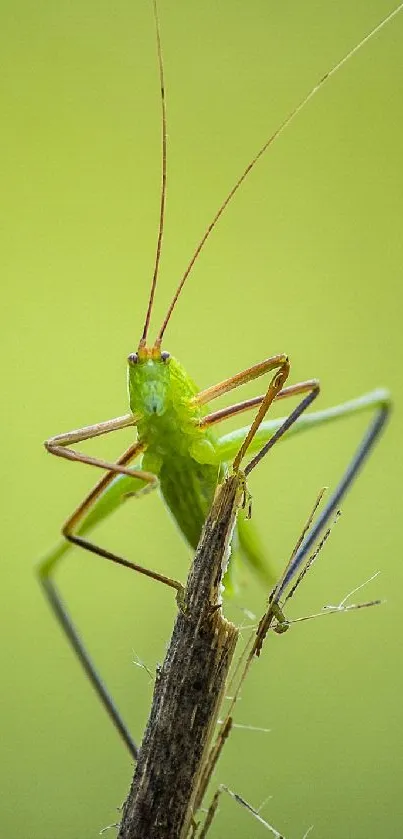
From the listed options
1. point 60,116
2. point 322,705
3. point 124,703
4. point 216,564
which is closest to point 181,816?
point 216,564

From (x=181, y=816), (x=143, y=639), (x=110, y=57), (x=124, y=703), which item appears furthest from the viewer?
(x=110, y=57)

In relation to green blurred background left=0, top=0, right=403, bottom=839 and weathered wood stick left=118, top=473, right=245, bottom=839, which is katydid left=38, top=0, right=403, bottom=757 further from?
green blurred background left=0, top=0, right=403, bottom=839

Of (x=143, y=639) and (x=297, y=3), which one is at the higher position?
(x=297, y=3)

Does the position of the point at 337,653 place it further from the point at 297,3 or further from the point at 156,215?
the point at 297,3

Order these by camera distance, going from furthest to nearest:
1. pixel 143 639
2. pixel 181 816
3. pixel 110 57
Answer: pixel 110 57 → pixel 143 639 → pixel 181 816

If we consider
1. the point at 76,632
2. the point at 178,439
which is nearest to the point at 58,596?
the point at 76,632

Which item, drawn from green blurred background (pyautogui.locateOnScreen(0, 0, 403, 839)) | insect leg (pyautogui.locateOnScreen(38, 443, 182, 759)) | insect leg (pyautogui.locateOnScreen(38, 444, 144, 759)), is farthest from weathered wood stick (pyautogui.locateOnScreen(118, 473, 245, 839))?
green blurred background (pyautogui.locateOnScreen(0, 0, 403, 839))
